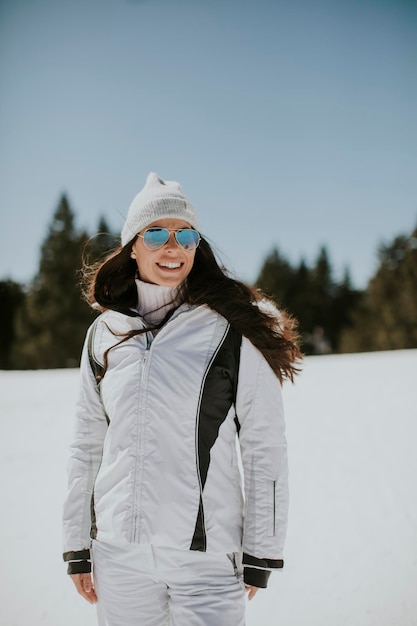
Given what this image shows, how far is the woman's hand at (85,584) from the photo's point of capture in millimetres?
1947

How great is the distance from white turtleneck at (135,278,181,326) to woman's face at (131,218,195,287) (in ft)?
0.09

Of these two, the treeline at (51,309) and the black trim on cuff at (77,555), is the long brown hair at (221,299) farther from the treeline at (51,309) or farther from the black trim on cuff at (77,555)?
the treeline at (51,309)

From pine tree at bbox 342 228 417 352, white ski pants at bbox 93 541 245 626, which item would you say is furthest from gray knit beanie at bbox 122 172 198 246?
pine tree at bbox 342 228 417 352

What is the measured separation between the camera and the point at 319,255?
4675cm

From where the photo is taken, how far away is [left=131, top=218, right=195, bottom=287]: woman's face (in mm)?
2039

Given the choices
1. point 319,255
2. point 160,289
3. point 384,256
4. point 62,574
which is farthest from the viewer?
point 319,255

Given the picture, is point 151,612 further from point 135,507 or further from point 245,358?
point 245,358

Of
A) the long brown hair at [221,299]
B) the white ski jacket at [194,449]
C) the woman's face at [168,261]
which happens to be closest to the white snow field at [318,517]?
the white ski jacket at [194,449]

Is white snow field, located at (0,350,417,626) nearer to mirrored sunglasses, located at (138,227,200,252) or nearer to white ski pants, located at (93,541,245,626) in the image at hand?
white ski pants, located at (93,541,245,626)

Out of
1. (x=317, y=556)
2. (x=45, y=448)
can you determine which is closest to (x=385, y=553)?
(x=317, y=556)

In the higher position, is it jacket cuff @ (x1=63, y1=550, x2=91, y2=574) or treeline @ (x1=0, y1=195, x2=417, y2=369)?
treeline @ (x1=0, y1=195, x2=417, y2=369)

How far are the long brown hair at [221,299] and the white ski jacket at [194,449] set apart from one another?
0.06 metres

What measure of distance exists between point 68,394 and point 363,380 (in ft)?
18.8

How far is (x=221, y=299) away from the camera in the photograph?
1.99 meters
